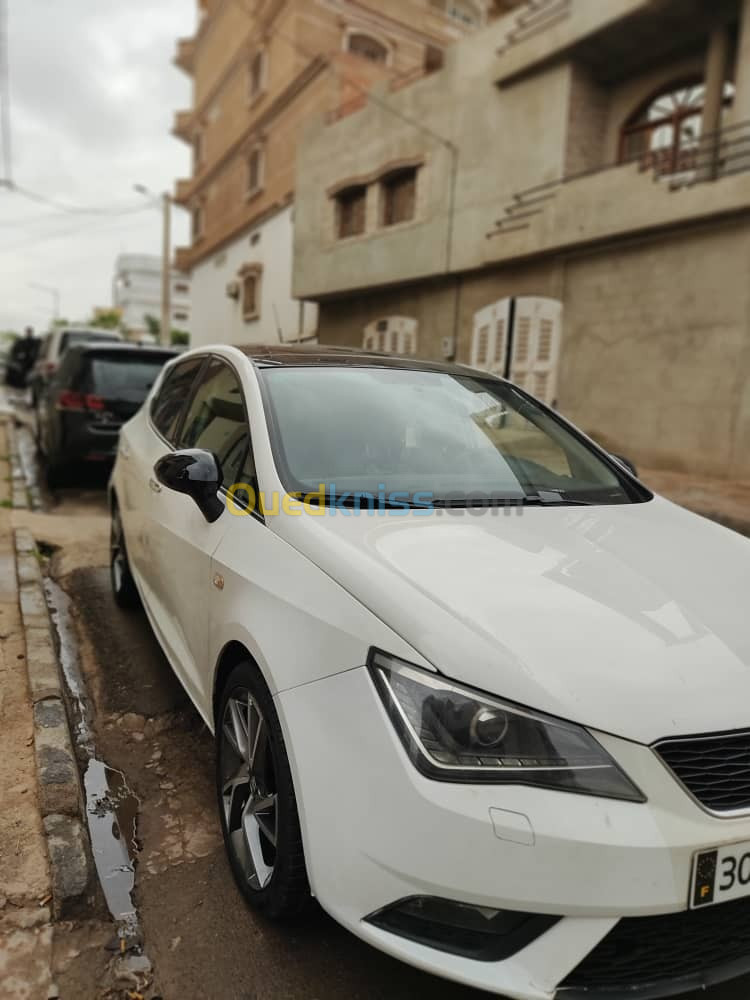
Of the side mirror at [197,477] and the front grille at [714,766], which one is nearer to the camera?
the front grille at [714,766]

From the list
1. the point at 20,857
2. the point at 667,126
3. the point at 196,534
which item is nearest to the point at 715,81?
the point at 667,126

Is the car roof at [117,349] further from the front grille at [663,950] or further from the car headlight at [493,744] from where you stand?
the front grille at [663,950]

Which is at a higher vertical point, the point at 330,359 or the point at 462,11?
the point at 462,11

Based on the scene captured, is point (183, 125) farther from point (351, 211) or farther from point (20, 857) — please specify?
point (20, 857)

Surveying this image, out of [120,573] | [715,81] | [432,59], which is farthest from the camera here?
[432,59]

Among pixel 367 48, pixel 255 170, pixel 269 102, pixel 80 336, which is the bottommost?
Answer: pixel 80 336

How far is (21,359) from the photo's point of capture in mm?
22984

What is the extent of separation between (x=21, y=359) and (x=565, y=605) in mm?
24075

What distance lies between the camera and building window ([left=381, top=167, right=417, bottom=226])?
1574 cm

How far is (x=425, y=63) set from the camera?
15.4m

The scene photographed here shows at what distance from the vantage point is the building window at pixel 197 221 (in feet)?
99.5

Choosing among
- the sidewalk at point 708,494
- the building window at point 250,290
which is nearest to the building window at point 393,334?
the sidewalk at point 708,494

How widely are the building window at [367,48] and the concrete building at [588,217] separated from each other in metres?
8.35

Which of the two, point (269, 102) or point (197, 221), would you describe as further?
point (197, 221)
